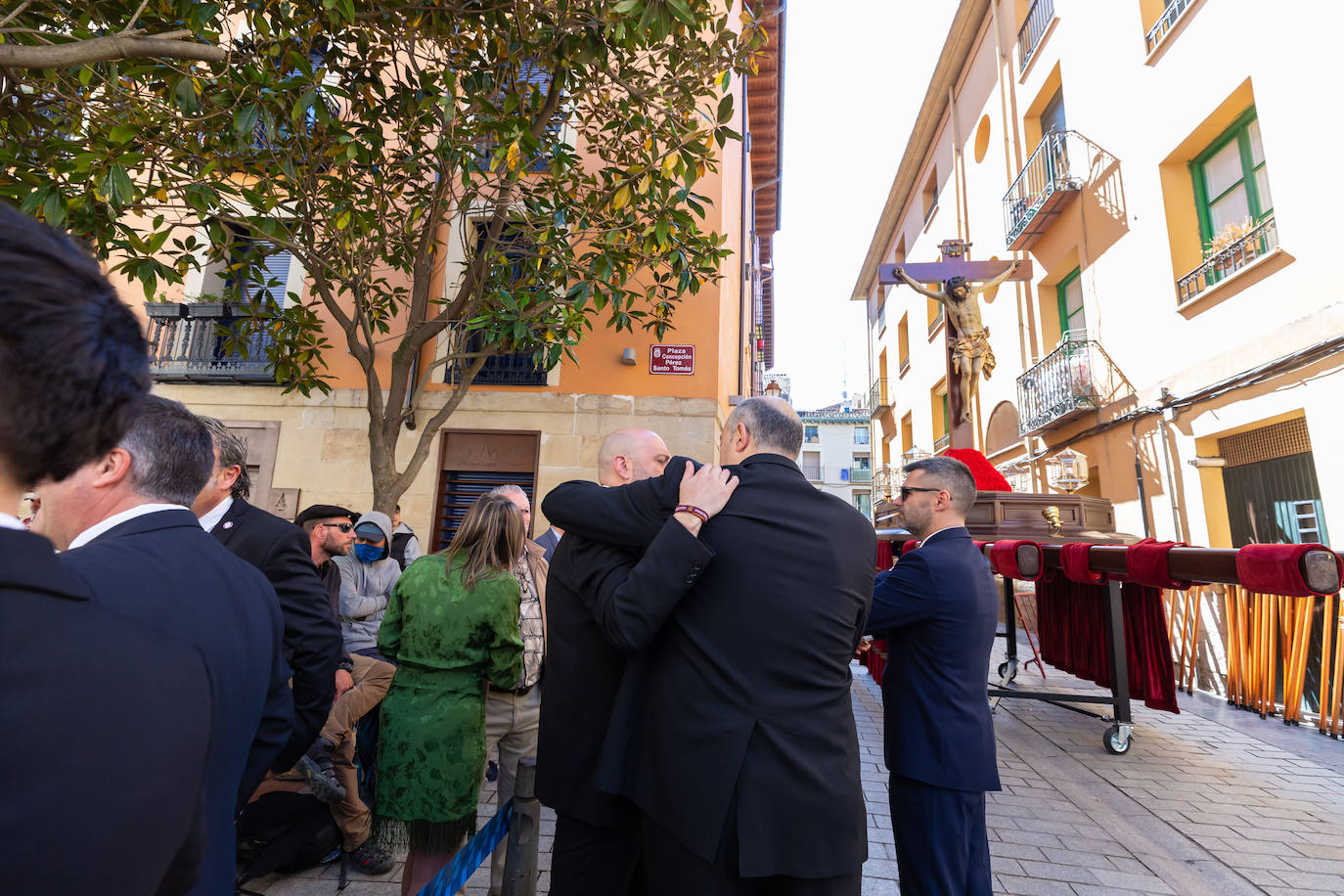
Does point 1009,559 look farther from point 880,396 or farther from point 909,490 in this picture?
point 880,396

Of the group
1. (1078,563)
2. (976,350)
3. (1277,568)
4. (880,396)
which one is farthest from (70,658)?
(880,396)

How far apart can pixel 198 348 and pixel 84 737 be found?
11.4 meters

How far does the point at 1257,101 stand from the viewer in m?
6.89

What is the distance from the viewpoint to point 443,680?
2.83m

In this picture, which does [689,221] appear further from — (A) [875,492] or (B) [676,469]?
(A) [875,492]

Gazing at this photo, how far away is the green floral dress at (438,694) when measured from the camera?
2719 millimetres

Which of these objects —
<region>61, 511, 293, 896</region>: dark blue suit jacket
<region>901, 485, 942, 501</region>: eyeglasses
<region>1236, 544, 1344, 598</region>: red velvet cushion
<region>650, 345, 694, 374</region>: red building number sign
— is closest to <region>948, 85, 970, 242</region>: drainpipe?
<region>650, 345, 694, 374</region>: red building number sign

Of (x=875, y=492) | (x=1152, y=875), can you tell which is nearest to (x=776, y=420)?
(x=1152, y=875)

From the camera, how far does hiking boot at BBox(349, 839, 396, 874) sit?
319 cm

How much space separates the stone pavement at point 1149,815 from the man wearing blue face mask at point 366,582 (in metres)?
1.32

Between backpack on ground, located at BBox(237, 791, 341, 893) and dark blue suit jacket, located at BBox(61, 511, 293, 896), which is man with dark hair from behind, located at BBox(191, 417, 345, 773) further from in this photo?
dark blue suit jacket, located at BBox(61, 511, 293, 896)

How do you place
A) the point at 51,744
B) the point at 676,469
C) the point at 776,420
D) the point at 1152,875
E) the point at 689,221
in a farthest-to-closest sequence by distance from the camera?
1. the point at 689,221
2. the point at 1152,875
3. the point at 776,420
4. the point at 676,469
5. the point at 51,744

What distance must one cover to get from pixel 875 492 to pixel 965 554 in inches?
719

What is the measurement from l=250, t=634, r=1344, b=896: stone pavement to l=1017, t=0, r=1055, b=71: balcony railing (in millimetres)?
11517
